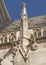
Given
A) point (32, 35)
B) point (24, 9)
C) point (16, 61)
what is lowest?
point (16, 61)

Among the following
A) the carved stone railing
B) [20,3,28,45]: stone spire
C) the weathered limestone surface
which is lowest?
the weathered limestone surface

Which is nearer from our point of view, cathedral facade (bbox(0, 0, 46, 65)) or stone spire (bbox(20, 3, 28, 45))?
cathedral facade (bbox(0, 0, 46, 65))

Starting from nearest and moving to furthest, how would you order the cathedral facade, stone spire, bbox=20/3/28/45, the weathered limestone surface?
the weathered limestone surface, the cathedral facade, stone spire, bbox=20/3/28/45

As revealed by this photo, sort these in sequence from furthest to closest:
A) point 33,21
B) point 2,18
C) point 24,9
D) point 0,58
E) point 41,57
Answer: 1. point 2,18
2. point 33,21
3. point 24,9
4. point 0,58
5. point 41,57

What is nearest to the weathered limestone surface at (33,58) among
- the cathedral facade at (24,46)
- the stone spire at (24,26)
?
the cathedral facade at (24,46)

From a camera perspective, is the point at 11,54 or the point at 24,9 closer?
the point at 11,54

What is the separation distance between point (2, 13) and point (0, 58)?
10097 mm

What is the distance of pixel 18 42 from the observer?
66.8ft

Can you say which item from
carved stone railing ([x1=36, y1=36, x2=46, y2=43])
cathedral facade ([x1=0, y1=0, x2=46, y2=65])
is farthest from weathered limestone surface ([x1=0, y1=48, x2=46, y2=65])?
carved stone railing ([x1=36, y1=36, x2=46, y2=43])

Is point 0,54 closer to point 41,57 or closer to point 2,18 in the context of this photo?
point 41,57

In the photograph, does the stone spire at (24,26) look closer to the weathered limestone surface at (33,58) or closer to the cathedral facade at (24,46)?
the cathedral facade at (24,46)

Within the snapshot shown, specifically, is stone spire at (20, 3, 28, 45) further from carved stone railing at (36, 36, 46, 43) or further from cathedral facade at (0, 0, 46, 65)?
carved stone railing at (36, 36, 46, 43)

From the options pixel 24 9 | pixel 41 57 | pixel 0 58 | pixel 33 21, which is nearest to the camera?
pixel 41 57

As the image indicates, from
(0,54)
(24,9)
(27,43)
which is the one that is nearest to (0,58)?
(0,54)
